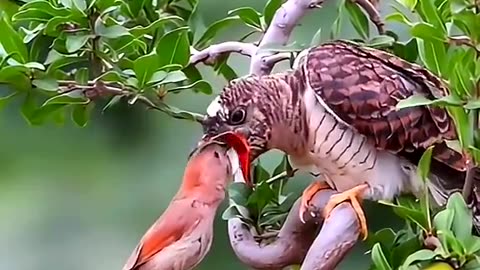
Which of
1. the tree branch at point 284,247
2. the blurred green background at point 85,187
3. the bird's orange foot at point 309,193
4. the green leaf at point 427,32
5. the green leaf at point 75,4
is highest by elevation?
the green leaf at point 427,32

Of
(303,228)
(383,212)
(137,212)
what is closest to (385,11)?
(383,212)

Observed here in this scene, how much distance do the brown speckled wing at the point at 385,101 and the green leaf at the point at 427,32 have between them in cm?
9

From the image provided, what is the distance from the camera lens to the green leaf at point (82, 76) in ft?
2.40

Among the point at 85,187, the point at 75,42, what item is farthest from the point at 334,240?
the point at 85,187

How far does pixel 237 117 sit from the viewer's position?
0.67 m

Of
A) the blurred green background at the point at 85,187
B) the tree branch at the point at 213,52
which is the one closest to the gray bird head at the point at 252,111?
the tree branch at the point at 213,52

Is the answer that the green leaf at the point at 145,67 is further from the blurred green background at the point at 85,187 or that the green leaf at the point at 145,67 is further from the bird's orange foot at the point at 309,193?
the blurred green background at the point at 85,187

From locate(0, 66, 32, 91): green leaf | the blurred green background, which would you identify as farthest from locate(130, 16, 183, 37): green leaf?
the blurred green background

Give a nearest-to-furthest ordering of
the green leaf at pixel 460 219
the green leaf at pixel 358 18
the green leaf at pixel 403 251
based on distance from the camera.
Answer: the green leaf at pixel 460 219, the green leaf at pixel 403 251, the green leaf at pixel 358 18

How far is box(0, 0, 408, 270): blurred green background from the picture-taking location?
123 cm

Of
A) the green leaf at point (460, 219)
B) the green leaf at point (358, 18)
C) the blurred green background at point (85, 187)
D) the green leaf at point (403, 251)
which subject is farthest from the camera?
the blurred green background at point (85, 187)

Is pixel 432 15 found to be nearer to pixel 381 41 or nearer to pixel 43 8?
pixel 381 41

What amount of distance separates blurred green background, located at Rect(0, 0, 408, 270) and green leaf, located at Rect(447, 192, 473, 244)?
686 millimetres

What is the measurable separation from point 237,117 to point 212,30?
0.58 feet
